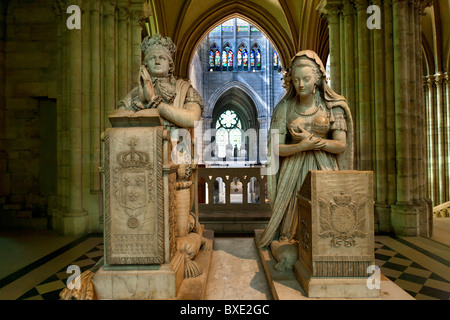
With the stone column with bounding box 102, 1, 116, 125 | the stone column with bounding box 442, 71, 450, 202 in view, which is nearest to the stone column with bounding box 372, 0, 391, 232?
the stone column with bounding box 102, 1, 116, 125

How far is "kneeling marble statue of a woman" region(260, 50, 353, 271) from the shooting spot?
2.24 meters

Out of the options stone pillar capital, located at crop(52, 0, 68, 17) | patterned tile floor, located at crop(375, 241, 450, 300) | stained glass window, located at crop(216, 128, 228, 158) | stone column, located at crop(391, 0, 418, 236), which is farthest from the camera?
stained glass window, located at crop(216, 128, 228, 158)

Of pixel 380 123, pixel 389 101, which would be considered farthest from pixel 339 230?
pixel 389 101

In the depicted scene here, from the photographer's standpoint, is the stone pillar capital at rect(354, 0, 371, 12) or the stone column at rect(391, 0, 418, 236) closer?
the stone column at rect(391, 0, 418, 236)

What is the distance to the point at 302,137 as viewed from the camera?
7.45ft

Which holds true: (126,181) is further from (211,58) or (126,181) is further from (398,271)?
(211,58)

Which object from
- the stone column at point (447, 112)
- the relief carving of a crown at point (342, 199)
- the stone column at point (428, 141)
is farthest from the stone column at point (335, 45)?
the stone column at point (447, 112)

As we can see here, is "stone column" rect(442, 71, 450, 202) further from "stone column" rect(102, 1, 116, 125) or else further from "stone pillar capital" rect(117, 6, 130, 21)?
"stone column" rect(102, 1, 116, 125)

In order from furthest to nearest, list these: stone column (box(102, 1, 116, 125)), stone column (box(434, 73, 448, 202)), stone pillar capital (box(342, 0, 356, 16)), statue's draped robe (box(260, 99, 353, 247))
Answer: stone column (box(434, 73, 448, 202)), stone pillar capital (box(342, 0, 356, 16)), stone column (box(102, 1, 116, 125)), statue's draped robe (box(260, 99, 353, 247))

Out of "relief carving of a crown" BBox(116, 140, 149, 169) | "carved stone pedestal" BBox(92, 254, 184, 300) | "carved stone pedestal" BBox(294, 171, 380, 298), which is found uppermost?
"relief carving of a crown" BBox(116, 140, 149, 169)

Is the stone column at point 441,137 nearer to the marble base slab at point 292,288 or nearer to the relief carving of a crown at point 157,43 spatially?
the marble base slab at point 292,288

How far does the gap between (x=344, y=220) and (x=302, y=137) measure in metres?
0.80

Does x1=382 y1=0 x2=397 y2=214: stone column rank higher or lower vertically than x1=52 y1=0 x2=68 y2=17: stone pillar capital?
lower

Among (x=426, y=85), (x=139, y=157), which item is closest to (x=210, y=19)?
(x=426, y=85)
